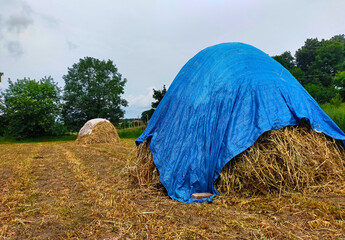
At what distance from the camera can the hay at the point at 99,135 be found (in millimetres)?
17719

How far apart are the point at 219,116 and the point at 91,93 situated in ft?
112

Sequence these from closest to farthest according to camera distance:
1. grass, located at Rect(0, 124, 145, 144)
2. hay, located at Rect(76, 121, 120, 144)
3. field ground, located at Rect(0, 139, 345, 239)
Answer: field ground, located at Rect(0, 139, 345, 239) → hay, located at Rect(76, 121, 120, 144) → grass, located at Rect(0, 124, 145, 144)

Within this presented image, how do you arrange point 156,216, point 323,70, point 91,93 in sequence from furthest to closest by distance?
1. point 323,70
2. point 91,93
3. point 156,216

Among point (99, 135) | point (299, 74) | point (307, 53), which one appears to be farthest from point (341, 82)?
point (99, 135)

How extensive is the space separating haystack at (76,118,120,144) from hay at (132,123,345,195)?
15.2m

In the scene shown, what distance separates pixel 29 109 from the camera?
27328 mm

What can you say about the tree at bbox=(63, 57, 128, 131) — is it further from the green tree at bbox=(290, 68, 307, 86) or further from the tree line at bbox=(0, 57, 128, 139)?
the green tree at bbox=(290, 68, 307, 86)

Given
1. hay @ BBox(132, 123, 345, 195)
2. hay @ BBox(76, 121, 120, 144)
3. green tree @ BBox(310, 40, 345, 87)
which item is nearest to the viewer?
hay @ BBox(132, 123, 345, 195)

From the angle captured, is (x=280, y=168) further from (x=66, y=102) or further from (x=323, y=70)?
(x=323, y=70)

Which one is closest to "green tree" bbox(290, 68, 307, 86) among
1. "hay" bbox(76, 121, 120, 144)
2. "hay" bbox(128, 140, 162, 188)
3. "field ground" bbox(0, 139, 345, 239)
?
"hay" bbox(76, 121, 120, 144)

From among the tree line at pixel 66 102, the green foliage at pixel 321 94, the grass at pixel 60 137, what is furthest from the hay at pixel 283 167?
the green foliage at pixel 321 94

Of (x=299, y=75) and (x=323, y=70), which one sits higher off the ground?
(x=323, y=70)

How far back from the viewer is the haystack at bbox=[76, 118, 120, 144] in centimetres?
1777

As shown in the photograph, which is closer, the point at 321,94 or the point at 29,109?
the point at 29,109
